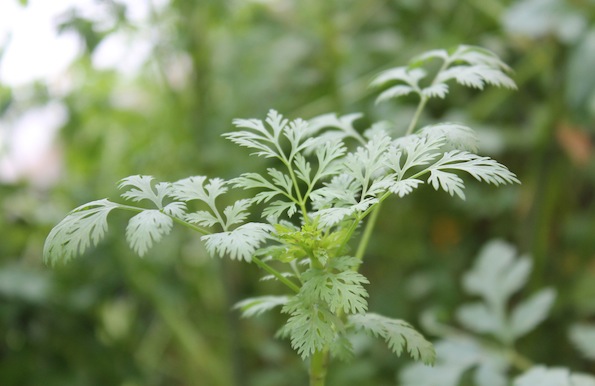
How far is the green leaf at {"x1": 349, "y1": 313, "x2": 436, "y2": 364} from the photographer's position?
471 mm

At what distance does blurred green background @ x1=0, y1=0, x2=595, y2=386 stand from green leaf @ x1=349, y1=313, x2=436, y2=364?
493 mm

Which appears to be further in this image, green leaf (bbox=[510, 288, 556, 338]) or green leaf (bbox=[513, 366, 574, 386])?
green leaf (bbox=[510, 288, 556, 338])

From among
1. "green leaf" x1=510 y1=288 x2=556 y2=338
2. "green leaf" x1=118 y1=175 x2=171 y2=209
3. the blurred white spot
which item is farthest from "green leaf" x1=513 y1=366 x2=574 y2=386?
the blurred white spot

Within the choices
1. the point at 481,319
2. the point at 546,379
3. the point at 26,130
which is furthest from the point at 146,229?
the point at 26,130

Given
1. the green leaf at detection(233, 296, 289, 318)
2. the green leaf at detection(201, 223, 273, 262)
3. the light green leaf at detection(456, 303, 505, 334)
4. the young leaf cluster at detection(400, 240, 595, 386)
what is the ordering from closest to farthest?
the green leaf at detection(201, 223, 273, 262)
the green leaf at detection(233, 296, 289, 318)
the young leaf cluster at detection(400, 240, 595, 386)
the light green leaf at detection(456, 303, 505, 334)

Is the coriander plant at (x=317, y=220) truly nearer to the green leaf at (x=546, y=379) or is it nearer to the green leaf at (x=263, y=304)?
the green leaf at (x=263, y=304)

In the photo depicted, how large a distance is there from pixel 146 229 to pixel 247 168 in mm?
664

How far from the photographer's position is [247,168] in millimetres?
1084

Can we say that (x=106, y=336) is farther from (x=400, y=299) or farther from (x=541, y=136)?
(x=541, y=136)

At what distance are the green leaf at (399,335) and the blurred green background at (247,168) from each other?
0.49 meters

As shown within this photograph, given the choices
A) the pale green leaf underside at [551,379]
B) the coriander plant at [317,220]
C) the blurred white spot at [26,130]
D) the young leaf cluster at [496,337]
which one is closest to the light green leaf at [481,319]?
the young leaf cluster at [496,337]

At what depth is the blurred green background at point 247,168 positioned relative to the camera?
Answer: 1.03m

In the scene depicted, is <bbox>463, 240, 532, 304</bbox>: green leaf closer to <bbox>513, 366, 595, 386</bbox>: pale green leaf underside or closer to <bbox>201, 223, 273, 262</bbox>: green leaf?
<bbox>513, 366, 595, 386</bbox>: pale green leaf underside

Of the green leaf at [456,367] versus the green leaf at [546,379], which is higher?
the green leaf at [546,379]
